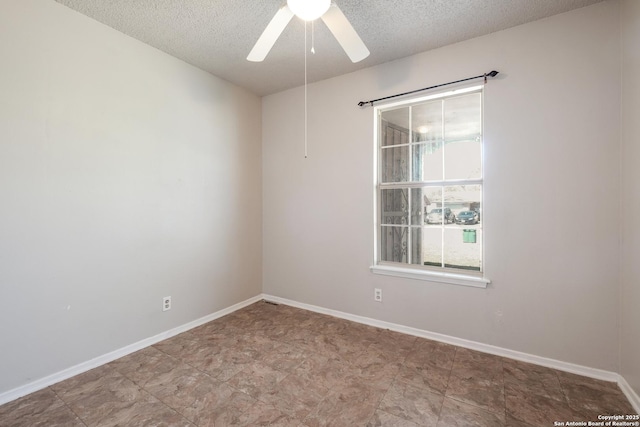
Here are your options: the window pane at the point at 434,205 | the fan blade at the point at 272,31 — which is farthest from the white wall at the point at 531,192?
the fan blade at the point at 272,31

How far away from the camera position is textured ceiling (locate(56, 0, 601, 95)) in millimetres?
1931

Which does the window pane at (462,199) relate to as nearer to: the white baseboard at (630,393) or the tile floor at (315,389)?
the tile floor at (315,389)

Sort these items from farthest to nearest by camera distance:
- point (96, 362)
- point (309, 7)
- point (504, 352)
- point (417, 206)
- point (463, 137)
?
point (417, 206)
point (463, 137)
point (504, 352)
point (96, 362)
point (309, 7)

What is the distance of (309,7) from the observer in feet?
4.81

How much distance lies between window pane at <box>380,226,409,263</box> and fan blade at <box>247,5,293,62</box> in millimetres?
1931

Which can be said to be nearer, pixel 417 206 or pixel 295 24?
pixel 295 24

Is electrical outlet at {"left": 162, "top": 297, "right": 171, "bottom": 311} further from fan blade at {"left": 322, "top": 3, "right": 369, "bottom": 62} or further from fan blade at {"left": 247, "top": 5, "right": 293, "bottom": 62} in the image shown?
fan blade at {"left": 322, "top": 3, "right": 369, "bottom": 62}

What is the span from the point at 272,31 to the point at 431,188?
1.87 meters

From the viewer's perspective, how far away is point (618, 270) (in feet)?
6.18

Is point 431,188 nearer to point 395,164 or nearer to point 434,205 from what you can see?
point 434,205

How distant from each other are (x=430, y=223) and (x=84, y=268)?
9.51 ft

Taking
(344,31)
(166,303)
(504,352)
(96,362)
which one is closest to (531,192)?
(504,352)

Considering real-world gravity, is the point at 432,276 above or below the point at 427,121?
below

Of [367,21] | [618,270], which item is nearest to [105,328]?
[367,21]
